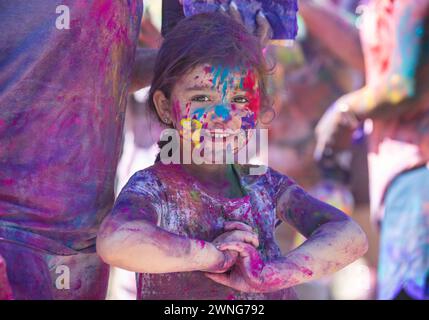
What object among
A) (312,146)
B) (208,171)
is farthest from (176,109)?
(312,146)

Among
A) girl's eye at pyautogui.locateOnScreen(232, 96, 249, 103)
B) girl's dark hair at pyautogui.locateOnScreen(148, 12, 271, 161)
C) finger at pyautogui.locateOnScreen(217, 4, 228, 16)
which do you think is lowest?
girl's eye at pyautogui.locateOnScreen(232, 96, 249, 103)

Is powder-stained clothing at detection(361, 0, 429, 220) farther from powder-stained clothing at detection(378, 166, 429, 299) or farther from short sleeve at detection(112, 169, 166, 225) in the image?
short sleeve at detection(112, 169, 166, 225)

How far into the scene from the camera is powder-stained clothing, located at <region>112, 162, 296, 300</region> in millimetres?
2119

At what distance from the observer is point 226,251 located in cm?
202

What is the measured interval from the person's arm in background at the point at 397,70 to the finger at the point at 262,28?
56.0 inches

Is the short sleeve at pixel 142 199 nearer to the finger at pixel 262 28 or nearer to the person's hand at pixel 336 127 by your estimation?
the finger at pixel 262 28

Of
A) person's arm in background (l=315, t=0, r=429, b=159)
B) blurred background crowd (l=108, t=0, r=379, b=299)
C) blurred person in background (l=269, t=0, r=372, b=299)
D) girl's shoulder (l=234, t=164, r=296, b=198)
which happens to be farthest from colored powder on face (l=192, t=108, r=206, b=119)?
blurred person in background (l=269, t=0, r=372, b=299)

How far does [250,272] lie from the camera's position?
2.01m

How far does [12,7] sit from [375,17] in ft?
6.89

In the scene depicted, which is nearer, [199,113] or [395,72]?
[199,113]

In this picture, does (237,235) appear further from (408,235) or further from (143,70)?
(408,235)

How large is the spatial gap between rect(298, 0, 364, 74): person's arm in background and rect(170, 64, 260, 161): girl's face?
107 inches

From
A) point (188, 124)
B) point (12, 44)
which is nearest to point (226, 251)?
point (188, 124)

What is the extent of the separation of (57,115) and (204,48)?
0.42 m
